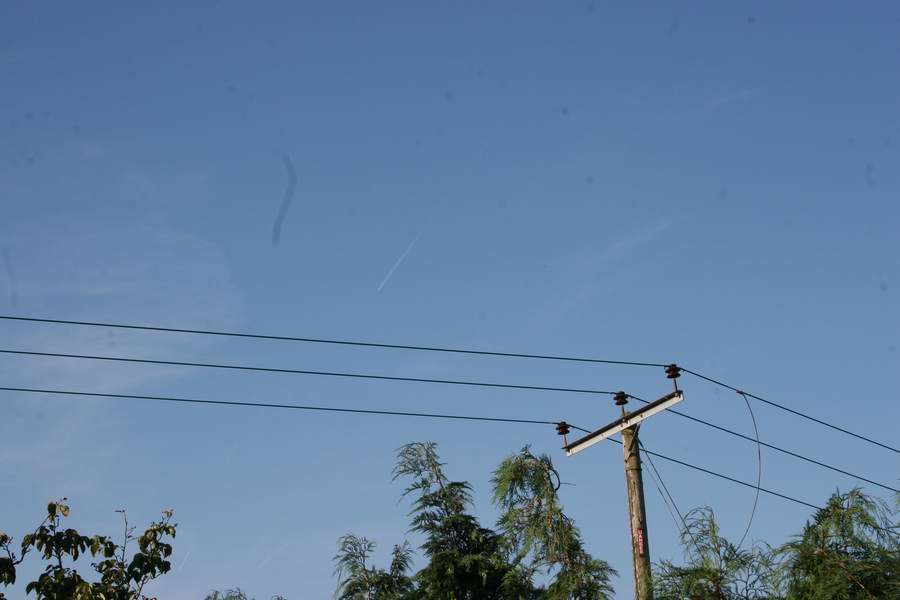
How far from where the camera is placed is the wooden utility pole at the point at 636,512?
562 inches

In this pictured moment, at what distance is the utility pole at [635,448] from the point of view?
588 inches

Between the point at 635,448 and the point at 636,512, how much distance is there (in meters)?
1.06

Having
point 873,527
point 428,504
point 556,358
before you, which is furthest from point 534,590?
point 873,527

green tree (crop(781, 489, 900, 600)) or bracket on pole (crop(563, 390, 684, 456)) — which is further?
bracket on pole (crop(563, 390, 684, 456))

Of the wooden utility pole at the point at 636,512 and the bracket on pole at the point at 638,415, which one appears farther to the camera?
the bracket on pole at the point at 638,415

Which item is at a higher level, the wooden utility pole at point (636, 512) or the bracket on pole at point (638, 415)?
the bracket on pole at point (638, 415)

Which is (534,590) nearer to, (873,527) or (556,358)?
(556,358)

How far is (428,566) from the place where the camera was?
68.0ft

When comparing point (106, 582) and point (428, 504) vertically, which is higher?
point (428, 504)

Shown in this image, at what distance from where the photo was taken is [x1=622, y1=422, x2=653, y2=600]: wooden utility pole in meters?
14.3

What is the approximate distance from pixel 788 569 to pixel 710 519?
120cm

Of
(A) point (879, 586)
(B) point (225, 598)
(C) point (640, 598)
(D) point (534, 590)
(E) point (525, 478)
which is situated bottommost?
(A) point (879, 586)

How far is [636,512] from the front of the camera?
605 inches

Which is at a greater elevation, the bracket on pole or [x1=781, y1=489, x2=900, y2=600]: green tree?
the bracket on pole
